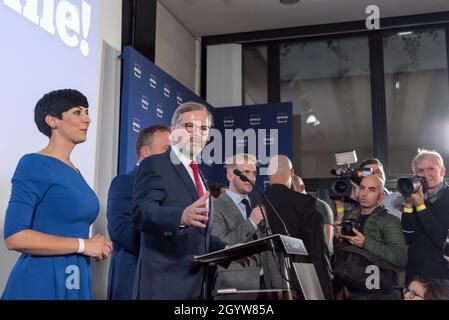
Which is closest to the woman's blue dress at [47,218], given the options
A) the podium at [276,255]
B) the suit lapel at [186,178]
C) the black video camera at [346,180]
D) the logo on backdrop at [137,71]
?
the suit lapel at [186,178]

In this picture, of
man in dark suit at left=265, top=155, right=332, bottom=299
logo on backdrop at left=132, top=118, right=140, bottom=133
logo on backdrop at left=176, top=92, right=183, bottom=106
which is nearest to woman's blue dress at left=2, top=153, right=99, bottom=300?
man in dark suit at left=265, top=155, right=332, bottom=299

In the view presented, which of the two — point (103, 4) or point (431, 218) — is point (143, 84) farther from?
point (431, 218)

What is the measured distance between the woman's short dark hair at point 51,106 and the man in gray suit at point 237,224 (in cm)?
88

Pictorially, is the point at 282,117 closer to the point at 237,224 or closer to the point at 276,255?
the point at 237,224

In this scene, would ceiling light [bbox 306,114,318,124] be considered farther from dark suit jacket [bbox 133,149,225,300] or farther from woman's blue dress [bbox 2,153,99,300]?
woman's blue dress [bbox 2,153,99,300]

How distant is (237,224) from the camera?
2.59m

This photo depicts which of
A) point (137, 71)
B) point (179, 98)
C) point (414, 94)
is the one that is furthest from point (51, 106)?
point (414, 94)

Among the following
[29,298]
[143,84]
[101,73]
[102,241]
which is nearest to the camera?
[29,298]

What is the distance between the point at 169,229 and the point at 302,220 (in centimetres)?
136

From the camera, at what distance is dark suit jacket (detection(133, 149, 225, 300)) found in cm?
159

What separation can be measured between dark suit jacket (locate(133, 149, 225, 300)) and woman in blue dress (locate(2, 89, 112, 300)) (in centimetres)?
19

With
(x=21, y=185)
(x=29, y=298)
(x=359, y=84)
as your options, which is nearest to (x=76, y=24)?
(x=21, y=185)

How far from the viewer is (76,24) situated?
217cm

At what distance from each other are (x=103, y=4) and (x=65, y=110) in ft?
5.62
